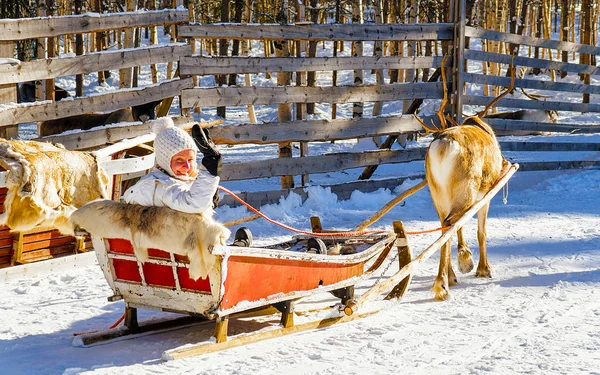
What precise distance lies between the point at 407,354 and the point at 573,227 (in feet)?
15.7

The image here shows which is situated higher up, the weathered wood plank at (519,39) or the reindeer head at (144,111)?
the weathered wood plank at (519,39)

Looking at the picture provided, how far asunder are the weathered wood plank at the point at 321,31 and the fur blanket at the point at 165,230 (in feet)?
15.3

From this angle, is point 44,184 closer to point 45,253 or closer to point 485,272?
point 45,253

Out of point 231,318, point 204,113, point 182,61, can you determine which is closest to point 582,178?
point 182,61

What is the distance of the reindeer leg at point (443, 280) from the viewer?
6.57m

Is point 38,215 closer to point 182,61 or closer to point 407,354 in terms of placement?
point 407,354

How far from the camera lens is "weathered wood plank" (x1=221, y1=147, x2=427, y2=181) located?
31.8 ft

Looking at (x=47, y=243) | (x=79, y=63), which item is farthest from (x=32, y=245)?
(x=79, y=63)

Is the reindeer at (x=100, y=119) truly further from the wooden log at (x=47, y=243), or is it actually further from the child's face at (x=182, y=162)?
the child's face at (x=182, y=162)

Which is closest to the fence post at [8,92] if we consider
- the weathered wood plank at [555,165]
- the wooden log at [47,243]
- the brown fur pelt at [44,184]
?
the wooden log at [47,243]

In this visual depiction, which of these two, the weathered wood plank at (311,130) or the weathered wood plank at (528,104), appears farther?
the weathered wood plank at (528,104)

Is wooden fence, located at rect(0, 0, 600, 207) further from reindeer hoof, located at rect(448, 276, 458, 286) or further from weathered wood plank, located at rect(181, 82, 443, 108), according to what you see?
reindeer hoof, located at rect(448, 276, 458, 286)

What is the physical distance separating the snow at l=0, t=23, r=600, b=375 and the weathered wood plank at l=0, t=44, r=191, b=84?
1.82 metres

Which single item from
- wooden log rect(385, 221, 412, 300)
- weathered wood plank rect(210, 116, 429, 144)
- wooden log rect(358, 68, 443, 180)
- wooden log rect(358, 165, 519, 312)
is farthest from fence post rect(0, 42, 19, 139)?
wooden log rect(358, 68, 443, 180)
